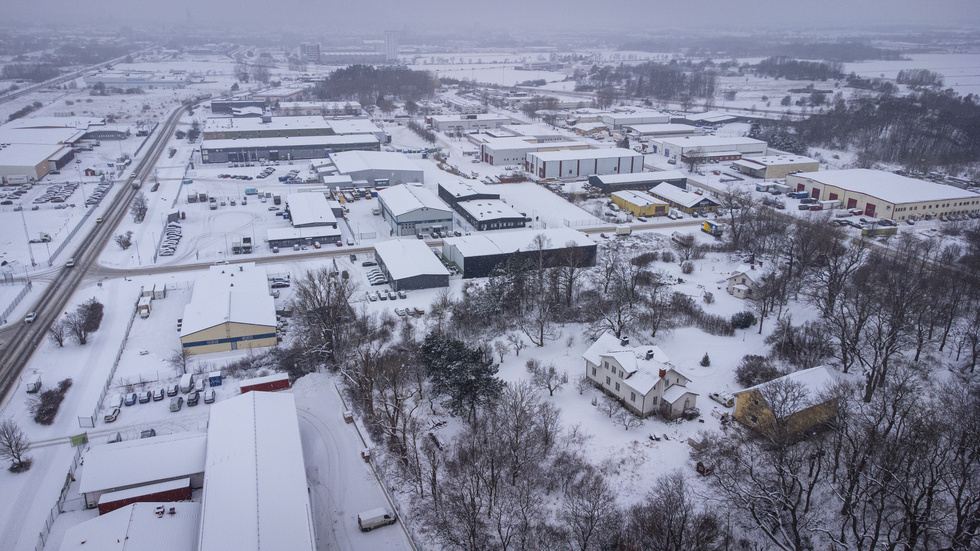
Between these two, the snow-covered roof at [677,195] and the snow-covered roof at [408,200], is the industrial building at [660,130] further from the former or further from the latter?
the snow-covered roof at [408,200]

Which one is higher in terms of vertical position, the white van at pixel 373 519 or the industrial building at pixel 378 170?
the industrial building at pixel 378 170

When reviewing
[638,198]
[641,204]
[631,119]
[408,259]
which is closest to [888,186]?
[638,198]

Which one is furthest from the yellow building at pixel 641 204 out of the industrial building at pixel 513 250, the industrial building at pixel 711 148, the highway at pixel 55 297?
the highway at pixel 55 297

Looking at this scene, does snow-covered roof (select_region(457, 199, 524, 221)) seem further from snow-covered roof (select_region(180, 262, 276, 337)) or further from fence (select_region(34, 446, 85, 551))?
fence (select_region(34, 446, 85, 551))

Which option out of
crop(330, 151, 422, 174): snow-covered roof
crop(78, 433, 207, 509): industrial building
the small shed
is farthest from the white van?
crop(330, 151, 422, 174): snow-covered roof

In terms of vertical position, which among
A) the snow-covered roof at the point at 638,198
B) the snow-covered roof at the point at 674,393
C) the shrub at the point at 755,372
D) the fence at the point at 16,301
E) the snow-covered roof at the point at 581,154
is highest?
the snow-covered roof at the point at 581,154
